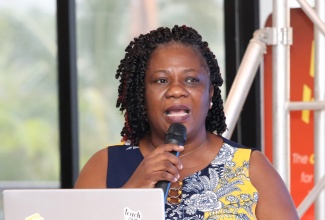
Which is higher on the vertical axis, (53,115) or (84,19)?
(84,19)

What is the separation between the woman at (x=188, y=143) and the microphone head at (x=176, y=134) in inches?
3.3

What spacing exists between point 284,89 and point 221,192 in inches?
44.1

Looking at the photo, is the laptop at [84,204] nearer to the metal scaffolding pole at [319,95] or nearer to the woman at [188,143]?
the woman at [188,143]

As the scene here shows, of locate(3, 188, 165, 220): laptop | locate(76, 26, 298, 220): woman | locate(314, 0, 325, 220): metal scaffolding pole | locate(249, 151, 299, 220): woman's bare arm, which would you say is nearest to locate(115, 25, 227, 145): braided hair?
locate(76, 26, 298, 220): woman

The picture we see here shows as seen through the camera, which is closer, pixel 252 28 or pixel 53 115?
pixel 252 28

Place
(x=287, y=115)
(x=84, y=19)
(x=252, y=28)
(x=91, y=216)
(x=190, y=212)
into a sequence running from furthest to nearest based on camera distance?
(x=84, y=19), (x=252, y=28), (x=287, y=115), (x=190, y=212), (x=91, y=216)

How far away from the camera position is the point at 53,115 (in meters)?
5.05

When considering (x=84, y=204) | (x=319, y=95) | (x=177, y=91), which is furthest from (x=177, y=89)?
(x=319, y=95)

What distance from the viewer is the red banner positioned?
12.0ft

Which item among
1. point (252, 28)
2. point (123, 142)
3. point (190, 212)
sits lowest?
point (190, 212)

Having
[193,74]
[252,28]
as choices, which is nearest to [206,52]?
[193,74]

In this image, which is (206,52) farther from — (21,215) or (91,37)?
(91,37)

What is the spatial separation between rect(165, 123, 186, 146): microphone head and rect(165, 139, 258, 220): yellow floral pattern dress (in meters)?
0.22

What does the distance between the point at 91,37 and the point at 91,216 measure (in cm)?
315
